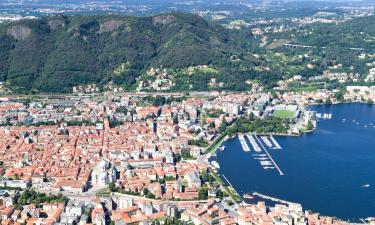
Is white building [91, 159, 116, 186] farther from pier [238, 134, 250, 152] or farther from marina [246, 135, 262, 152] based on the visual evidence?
marina [246, 135, 262, 152]

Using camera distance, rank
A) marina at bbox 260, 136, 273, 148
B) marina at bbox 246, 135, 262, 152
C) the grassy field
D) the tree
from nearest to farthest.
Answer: marina at bbox 246, 135, 262, 152
marina at bbox 260, 136, 273, 148
the tree
the grassy field

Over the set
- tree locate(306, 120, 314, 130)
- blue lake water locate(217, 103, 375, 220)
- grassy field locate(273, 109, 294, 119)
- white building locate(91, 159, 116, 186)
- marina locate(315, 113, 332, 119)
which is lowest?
marina locate(315, 113, 332, 119)

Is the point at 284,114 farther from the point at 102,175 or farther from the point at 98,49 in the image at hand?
the point at 98,49

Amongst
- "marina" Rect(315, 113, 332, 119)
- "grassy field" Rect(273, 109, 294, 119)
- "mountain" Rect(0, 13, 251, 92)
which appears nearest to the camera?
"grassy field" Rect(273, 109, 294, 119)

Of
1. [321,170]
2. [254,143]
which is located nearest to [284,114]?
[254,143]

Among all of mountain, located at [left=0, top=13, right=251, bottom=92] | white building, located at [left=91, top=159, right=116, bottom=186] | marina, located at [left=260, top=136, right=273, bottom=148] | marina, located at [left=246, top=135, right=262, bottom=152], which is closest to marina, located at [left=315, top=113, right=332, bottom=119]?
marina, located at [left=260, top=136, right=273, bottom=148]

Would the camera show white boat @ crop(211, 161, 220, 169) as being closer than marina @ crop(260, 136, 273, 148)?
Yes

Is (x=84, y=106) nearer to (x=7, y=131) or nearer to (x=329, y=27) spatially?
(x=7, y=131)

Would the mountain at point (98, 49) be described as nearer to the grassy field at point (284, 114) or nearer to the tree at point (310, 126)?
the grassy field at point (284, 114)
